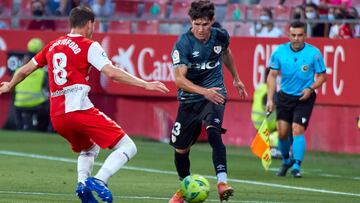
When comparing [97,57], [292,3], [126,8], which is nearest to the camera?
[97,57]

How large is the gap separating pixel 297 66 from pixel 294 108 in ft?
2.06

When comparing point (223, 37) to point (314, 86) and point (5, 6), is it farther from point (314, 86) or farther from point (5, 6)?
point (5, 6)

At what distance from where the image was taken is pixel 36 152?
22.0 meters

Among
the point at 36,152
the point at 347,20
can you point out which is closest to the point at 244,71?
the point at 347,20

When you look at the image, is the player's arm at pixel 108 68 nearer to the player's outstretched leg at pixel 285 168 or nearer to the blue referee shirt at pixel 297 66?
the blue referee shirt at pixel 297 66

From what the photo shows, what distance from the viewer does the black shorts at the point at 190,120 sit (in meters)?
13.8

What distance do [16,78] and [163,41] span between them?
42.5 feet

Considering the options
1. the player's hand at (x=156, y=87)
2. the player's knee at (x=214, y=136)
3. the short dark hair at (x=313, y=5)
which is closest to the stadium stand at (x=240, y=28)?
the short dark hair at (x=313, y=5)

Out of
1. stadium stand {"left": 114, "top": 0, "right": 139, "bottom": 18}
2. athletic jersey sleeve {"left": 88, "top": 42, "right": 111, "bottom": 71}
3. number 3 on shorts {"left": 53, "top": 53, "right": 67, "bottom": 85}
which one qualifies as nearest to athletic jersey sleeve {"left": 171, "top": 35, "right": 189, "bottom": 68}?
athletic jersey sleeve {"left": 88, "top": 42, "right": 111, "bottom": 71}

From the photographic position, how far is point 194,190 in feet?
42.7

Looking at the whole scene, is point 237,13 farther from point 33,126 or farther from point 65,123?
point 65,123

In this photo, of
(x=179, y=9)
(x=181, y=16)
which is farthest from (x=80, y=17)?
(x=179, y=9)

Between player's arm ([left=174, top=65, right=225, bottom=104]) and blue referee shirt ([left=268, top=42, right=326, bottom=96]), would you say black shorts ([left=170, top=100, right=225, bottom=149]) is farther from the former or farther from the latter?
blue referee shirt ([left=268, top=42, right=326, bottom=96])

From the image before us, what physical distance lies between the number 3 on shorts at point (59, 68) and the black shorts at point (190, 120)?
6.24ft
